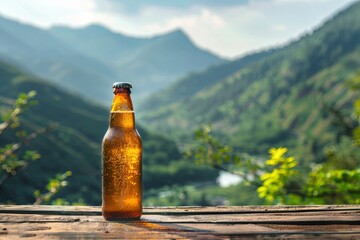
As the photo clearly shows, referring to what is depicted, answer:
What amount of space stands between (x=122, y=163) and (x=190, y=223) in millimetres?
668

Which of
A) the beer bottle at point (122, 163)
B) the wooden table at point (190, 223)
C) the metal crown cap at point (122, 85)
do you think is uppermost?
the metal crown cap at point (122, 85)

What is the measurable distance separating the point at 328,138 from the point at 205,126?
199497 millimetres

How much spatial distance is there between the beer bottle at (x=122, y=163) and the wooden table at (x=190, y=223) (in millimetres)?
132

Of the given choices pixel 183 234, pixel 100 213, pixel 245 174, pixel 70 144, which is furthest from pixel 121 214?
pixel 70 144

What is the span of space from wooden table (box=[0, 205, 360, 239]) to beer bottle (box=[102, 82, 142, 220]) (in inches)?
5.2

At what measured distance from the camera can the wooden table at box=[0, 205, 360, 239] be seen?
113 inches

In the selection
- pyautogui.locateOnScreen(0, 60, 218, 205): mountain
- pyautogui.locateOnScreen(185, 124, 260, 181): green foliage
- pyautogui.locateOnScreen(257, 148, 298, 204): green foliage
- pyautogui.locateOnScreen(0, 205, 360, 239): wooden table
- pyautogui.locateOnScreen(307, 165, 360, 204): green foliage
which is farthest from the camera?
pyautogui.locateOnScreen(0, 60, 218, 205): mountain

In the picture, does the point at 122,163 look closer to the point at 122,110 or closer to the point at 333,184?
the point at 122,110

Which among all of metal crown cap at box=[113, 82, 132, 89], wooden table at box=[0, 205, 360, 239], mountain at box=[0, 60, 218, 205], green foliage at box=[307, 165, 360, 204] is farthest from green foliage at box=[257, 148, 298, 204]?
mountain at box=[0, 60, 218, 205]

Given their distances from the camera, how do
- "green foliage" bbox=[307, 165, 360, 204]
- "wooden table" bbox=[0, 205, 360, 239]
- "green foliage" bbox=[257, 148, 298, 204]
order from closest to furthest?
"wooden table" bbox=[0, 205, 360, 239] → "green foliage" bbox=[307, 165, 360, 204] → "green foliage" bbox=[257, 148, 298, 204]

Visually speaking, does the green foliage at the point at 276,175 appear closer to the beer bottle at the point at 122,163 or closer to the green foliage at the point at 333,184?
the green foliage at the point at 333,184

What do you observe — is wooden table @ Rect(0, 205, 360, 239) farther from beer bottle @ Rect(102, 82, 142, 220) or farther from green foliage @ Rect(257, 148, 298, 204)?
green foliage @ Rect(257, 148, 298, 204)

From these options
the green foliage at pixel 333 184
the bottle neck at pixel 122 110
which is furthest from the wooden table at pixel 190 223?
the green foliage at pixel 333 184

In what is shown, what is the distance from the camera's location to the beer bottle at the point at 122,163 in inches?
134
